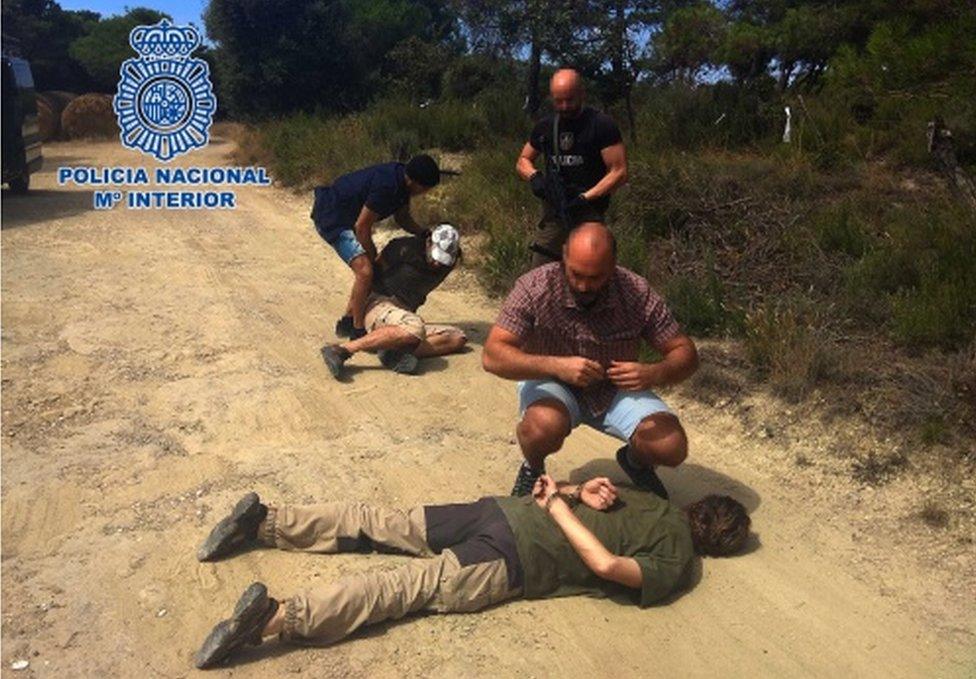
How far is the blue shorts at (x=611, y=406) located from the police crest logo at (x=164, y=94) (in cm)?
1323

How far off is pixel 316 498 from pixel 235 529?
62cm

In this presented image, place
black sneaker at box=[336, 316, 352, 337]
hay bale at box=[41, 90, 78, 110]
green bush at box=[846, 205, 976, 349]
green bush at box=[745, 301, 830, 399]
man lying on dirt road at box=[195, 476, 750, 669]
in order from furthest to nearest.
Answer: hay bale at box=[41, 90, 78, 110]
black sneaker at box=[336, 316, 352, 337]
green bush at box=[846, 205, 976, 349]
green bush at box=[745, 301, 830, 399]
man lying on dirt road at box=[195, 476, 750, 669]

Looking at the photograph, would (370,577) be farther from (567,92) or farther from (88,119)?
(88,119)

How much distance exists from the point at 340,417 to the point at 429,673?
226 centimetres

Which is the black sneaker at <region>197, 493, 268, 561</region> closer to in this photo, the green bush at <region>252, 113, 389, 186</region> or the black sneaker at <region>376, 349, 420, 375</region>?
the black sneaker at <region>376, 349, 420, 375</region>

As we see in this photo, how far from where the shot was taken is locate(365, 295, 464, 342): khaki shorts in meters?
6.03

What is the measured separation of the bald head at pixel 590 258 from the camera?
3.72 metres

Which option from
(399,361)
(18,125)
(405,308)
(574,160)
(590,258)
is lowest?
(399,361)

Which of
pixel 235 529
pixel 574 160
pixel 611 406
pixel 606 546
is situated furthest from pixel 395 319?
pixel 606 546

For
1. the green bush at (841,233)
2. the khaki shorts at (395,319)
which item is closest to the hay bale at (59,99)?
the khaki shorts at (395,319)

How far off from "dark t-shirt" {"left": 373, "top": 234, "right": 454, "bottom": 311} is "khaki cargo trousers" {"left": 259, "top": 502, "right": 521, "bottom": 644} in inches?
108

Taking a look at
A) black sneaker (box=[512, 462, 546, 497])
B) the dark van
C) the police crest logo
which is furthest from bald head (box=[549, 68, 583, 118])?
the police crest logo

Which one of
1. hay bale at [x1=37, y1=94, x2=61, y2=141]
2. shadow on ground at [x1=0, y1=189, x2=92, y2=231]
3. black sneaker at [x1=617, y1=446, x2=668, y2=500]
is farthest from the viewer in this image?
hay bale at [x1=37, y1=94, x2=61, y2=141]

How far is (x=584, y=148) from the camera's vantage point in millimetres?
5734
